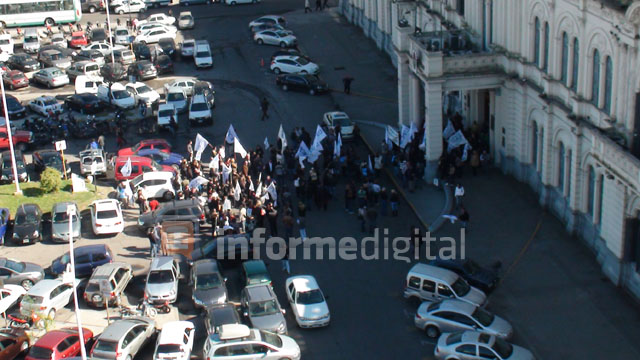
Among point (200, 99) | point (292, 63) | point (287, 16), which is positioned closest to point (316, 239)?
point (200, 99)

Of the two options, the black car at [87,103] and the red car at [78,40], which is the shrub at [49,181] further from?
the red car at [78,40]

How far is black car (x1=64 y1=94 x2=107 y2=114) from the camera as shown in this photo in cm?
6444

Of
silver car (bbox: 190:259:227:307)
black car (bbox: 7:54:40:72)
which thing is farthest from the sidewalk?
black car (bbox: 7:54:40:72)

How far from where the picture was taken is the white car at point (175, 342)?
3428 centimetres

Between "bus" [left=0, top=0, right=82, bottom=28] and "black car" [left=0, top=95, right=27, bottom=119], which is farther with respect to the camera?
"bus" [left=0, top=0, right=82, bottom=28]

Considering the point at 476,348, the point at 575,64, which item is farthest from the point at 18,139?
the point at 476,348

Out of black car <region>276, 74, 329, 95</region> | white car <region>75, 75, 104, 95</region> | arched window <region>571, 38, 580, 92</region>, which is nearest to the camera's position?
arched window <region>571, 38, 580, 92</region>

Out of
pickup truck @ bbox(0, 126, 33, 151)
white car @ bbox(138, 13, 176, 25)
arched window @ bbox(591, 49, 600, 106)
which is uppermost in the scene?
arched window @ bbox(591, 49, 600, 106)

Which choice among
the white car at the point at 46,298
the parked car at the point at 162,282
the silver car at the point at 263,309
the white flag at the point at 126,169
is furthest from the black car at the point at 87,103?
the silver car at the point at 263,309

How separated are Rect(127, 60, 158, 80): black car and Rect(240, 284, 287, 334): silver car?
35.6 metres

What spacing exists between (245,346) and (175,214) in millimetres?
13695

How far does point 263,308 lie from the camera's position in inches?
1460

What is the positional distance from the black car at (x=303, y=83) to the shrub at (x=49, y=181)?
20127mm

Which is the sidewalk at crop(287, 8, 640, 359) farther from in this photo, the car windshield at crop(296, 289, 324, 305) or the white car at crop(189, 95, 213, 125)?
the white car at crop(189, 95, 213, 125)
